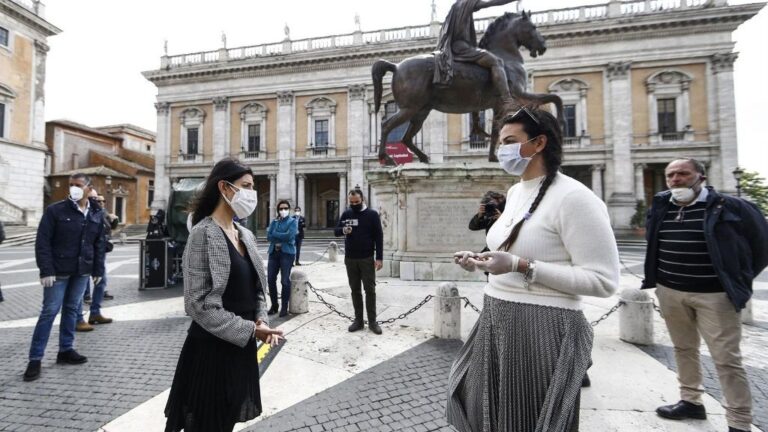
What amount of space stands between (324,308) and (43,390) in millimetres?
3249

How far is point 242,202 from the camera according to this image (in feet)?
6.90

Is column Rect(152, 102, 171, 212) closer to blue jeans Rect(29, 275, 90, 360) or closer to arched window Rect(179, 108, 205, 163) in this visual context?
arched window Rect(179, 108, 205, 163)

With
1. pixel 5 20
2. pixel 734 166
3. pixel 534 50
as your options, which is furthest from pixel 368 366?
pixel 5 20

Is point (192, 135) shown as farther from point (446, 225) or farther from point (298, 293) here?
point (298, 293)

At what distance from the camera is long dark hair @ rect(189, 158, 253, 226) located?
81.0 inches

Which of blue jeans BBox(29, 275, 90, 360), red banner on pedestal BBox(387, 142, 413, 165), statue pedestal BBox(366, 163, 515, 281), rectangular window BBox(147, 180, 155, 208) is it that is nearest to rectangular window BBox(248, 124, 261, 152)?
rectangular window BBox(147, 180, 155, 208)

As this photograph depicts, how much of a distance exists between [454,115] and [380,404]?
27877 millimetres

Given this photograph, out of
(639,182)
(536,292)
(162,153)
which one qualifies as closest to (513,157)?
(536,292)

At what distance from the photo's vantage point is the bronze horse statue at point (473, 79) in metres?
6.78

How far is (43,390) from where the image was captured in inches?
128

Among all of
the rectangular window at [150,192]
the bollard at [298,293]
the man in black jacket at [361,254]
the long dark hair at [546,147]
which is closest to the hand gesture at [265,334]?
the long dark hair at [546,147]

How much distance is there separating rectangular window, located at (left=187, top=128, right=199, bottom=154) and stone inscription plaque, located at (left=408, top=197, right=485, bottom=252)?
3264cm

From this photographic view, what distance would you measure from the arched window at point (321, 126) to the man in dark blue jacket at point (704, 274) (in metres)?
29.8

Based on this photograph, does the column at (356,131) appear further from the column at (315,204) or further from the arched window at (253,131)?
the arched window at (253,131)
